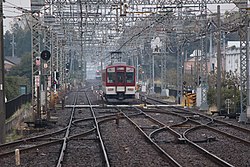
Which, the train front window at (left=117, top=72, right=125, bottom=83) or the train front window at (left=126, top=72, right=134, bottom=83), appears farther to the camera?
the train front window at (left=126, top=72, right=134, bottom=83)

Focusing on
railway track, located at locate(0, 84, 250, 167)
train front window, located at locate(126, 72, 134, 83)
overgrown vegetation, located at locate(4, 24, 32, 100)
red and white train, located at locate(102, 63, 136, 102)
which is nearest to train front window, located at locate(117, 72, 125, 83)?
red and white train, located at locate(102, 63, 136, 102)

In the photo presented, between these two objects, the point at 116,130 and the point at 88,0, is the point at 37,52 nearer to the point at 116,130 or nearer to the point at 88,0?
the point at 88,0

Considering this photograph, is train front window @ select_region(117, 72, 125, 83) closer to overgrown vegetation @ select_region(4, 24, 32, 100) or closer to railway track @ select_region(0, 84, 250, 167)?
overgrown vegetation @ select_region(4, 24, 32, 100)

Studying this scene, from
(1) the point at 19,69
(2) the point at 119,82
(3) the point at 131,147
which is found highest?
(1) the point at 19,69

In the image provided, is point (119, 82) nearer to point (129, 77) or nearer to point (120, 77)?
point (120, 77)

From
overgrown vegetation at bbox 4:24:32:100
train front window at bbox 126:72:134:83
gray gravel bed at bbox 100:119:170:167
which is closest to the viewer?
gray gravel bed at bbox 100:119:170:167

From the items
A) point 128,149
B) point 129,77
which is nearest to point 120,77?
point 129,77

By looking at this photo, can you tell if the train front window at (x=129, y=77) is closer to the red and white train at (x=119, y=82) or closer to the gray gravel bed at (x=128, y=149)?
the red and white train at (x=119, y=82)

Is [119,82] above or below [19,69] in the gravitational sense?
below

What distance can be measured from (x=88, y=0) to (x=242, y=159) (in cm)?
1653

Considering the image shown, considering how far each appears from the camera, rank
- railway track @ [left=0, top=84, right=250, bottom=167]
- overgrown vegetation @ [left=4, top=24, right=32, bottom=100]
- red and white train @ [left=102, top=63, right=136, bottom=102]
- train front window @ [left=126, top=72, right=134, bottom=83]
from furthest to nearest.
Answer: train front window @ [left=126, top=72, right=134, bottom=83] → red and white train @ [left=102, top=63, right=136, bottom=102] → overgrown vegetation @ [left=4, top=24, right=32, bottom=100] → railway track @ [left=0, top=84, right=250, bottom=167]

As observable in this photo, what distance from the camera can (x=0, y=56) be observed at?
46.9 feet

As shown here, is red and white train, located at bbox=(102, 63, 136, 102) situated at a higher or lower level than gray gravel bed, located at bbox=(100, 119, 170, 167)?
higher

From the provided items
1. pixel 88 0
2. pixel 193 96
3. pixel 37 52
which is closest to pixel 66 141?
pixel 37 52
